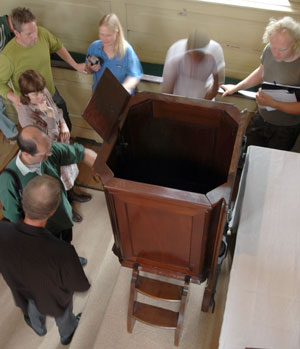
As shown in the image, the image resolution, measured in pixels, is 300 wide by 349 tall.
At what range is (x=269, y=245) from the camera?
1670 millimetres

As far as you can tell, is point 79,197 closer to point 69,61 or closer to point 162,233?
point 69,61

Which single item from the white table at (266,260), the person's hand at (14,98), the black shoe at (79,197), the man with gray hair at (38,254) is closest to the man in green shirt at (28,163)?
the man with gray hair at (38,254)

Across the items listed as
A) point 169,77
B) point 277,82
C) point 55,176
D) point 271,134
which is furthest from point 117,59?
point 271,134

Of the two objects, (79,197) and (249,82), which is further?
(79,197)

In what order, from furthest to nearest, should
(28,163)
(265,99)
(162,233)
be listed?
1. (265,99)
2. (28,163)
3. (162,233)

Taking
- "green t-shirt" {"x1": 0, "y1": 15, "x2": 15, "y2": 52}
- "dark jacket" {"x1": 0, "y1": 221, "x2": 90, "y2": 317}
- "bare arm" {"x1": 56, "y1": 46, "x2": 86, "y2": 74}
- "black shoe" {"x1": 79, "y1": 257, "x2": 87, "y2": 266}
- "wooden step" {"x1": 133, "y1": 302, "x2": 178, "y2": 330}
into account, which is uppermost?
"green t-shirt" {"x1": 0, "y1": 15, "x2": 15, "y2": 52}

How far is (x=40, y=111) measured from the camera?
7.60 ft

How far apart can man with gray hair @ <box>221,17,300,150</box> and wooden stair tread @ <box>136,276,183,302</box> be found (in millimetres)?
1238

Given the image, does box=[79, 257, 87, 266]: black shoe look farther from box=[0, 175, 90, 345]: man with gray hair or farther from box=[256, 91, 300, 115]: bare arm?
box=[256, 91, 300, 115]: bare arm

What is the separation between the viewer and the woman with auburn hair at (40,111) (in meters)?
2.21

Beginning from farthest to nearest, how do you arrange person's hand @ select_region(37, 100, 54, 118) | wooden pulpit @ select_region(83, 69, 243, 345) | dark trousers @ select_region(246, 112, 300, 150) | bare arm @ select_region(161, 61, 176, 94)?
dark trousers @ select_region(246, 112, 300, 150), person's hand @ select_region(37, 100, 54, 118), bare arm @ select_region(161, 61, 176, 94), wooden pulpit @ select_region(83, 69, 243, 345)

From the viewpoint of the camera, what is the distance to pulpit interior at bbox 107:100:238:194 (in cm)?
169

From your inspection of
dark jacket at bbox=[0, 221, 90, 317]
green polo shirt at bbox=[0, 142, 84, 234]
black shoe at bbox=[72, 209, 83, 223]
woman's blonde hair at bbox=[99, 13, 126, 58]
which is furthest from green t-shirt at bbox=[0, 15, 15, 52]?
dark jacket at bbox=[0, 221, 90, 317]

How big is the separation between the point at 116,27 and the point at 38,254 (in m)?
1.50
